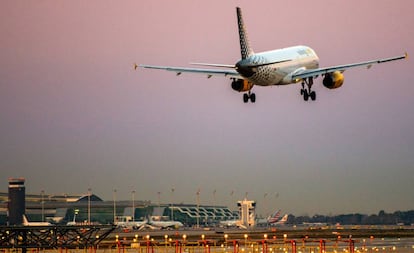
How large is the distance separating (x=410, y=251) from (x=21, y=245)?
47428 mm

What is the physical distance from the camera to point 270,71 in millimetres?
136375

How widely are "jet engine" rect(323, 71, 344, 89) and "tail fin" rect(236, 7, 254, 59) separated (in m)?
10.2

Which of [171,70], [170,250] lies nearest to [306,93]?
[171,70]

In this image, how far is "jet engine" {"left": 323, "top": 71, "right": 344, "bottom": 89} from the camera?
456 ft

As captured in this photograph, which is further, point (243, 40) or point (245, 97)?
point (245, 97)

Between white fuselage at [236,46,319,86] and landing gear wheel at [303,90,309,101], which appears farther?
landing gear wheel at [303,90,309,101]

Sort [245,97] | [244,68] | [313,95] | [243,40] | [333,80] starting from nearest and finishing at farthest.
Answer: [244,68]
[243,40]
[333,80]
[313,95]
[245,97]

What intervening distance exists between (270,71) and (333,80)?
8.43 metres

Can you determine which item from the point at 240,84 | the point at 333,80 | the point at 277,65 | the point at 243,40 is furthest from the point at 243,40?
the point at 333,80

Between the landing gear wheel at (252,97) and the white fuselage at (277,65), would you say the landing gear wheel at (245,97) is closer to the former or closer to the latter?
the landing gear wheel at (252,97)

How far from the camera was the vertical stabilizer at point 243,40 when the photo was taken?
445ft

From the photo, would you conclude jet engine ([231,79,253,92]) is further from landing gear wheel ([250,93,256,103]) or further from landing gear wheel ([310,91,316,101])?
landing gear wheel ([310,91,316,101])

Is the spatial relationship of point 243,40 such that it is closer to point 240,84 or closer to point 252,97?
point 240,84

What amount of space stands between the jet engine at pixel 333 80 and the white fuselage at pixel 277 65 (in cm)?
481
